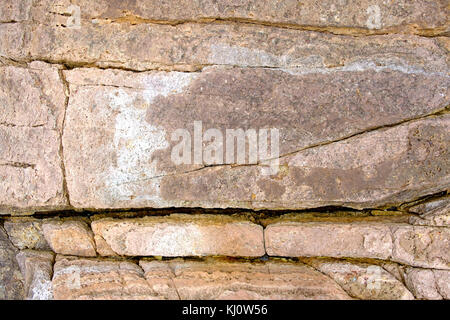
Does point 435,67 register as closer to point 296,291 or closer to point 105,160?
point 296,291

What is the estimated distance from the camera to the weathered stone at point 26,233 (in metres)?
2.39

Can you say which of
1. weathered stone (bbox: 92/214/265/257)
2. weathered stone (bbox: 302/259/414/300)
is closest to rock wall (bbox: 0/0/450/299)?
weathered stone (bbox: 302/259/414/300)

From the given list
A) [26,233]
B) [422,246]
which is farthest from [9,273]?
[422,246]

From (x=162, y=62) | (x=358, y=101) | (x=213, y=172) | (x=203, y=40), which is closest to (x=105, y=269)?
(x=213, y=172)

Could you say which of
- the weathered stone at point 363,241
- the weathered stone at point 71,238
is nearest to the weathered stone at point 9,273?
the weathered stone at point 71,238

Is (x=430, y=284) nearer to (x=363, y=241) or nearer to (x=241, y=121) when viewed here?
(x=363, y=241)

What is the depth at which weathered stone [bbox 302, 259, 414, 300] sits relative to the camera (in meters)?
2.17

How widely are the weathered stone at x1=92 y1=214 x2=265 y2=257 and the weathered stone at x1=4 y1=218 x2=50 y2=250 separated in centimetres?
39

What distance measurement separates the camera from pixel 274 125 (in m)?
2.18

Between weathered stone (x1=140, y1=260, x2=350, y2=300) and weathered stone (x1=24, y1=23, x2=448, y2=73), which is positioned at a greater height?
weathered stone (x1=24, y1=23, x2=448, y2=73)

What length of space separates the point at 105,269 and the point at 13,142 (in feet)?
2.93

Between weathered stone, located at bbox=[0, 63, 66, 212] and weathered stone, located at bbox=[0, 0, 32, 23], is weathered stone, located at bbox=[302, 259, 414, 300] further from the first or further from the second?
weathered stone, located at bbox=[0, 0, 32, 23]

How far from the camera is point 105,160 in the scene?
2.20 m

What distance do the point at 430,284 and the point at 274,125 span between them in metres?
1.23
